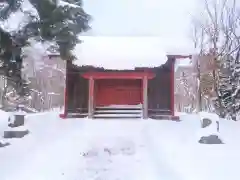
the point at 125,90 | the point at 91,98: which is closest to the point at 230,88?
the point at 125,90

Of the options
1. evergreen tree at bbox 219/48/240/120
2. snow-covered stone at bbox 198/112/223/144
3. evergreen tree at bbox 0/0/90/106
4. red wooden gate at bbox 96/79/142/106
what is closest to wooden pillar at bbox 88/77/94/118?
red wooden gate at bbox 96/79/142/106

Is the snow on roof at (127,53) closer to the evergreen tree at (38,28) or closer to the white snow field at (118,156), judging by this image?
the white snow field at (118,156)

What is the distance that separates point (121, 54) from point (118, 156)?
915 cm

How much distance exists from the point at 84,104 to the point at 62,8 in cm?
978

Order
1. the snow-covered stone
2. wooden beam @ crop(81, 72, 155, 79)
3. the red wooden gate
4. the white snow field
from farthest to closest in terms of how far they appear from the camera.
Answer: the red wooden gate
wooden beam @ crop(81, 72, 155, 79)
the snow-covered stone
the white snow field

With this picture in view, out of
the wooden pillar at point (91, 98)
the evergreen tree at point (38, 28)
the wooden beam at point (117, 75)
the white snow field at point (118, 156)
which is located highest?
the evergreen tree at point (38, 28)

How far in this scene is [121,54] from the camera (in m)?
16.3

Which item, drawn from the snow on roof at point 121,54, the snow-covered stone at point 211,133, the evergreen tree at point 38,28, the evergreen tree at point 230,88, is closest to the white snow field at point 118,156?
the snow-covered stone at point 211,133

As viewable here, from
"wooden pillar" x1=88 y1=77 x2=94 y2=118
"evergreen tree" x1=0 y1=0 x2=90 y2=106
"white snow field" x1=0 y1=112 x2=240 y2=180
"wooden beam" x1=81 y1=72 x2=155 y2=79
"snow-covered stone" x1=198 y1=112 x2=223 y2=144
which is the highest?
"evergreen tree" x1=0 y1=0 x2=90 y2=106

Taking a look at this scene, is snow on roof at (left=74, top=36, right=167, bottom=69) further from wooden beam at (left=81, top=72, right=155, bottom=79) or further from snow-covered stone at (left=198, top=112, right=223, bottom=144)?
snow-covered stone at (left=198, top=112, right=223, bottom=144)

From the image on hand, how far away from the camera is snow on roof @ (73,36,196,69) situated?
1552cm

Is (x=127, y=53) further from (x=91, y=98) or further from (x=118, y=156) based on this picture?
(x=118, y=156)

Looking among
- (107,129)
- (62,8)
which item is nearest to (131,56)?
(107,129)

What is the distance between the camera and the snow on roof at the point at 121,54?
50.9 ft
